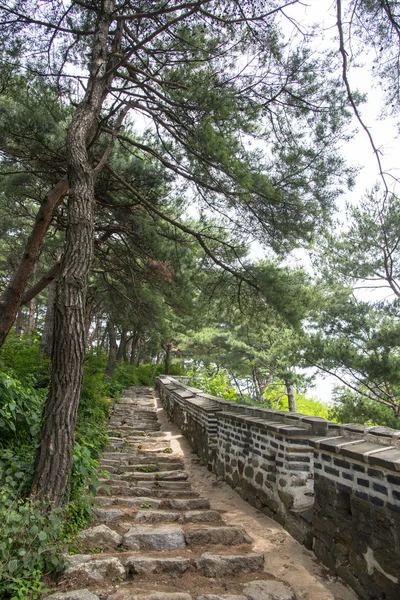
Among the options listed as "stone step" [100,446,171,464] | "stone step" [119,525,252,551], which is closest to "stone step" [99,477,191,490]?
Result: "stone step" [100,446,171,464]

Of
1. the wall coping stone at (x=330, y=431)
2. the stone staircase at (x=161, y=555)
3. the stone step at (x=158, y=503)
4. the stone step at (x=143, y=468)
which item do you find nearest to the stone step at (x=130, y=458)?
the stone step at (x=143, y=468)

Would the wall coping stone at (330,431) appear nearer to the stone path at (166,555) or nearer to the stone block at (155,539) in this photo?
the stone path at (166,555)

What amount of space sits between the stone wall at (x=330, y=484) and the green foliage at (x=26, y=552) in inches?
73.1

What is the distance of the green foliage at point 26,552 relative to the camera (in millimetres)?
2299

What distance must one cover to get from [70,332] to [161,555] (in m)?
1.99

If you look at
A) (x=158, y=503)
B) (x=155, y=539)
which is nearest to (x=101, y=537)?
(x=155, y=539)

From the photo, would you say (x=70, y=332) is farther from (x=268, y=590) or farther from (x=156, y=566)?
(x=268, y=590)

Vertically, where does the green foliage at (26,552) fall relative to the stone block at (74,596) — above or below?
above

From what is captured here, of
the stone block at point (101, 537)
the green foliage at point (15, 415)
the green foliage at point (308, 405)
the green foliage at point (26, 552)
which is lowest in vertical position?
the green foliage at point (308, 405)

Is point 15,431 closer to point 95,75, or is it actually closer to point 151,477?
point 151,477

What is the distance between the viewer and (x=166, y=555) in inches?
117

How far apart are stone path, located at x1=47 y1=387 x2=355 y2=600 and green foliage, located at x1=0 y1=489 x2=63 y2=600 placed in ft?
0.50

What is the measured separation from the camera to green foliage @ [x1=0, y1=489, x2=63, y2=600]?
2.30 meters

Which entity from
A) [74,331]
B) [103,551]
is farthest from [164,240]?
[103,551]
